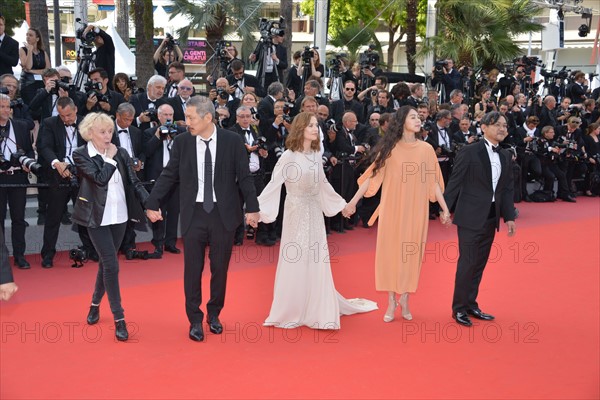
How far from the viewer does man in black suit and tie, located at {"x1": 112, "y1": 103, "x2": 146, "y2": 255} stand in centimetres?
836

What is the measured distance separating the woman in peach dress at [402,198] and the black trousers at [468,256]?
229mm

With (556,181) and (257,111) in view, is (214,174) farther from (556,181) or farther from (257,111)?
(556,181)

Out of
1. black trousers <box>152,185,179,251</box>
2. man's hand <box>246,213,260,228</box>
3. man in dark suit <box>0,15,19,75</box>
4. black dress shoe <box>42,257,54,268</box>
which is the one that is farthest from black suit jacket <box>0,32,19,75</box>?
man's hand <box>246,213,260,228</box>

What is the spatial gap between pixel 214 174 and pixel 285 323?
4.56 feet

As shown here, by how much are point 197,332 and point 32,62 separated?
576cm

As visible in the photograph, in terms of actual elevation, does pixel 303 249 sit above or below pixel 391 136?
below

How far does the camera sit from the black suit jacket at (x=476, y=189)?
6.39 meters

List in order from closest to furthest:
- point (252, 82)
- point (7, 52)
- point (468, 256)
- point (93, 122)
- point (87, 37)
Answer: point (93, 122)
point (468, 256)
point (7, 52)
point (87, 37)
point (252, 82)

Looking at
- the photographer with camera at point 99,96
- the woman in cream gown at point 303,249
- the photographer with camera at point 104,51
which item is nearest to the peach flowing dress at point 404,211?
the woman in cream gown at point 303,249

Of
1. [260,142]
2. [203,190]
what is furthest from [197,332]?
[260,142]

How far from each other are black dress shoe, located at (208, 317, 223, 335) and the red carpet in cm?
10

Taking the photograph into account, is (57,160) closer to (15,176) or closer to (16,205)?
(15,176)

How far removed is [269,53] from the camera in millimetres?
12219

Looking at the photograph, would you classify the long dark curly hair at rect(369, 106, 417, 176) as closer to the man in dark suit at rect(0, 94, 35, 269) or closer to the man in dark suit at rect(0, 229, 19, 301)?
the man in dark suit at rect(0, 229, 19, 301)
